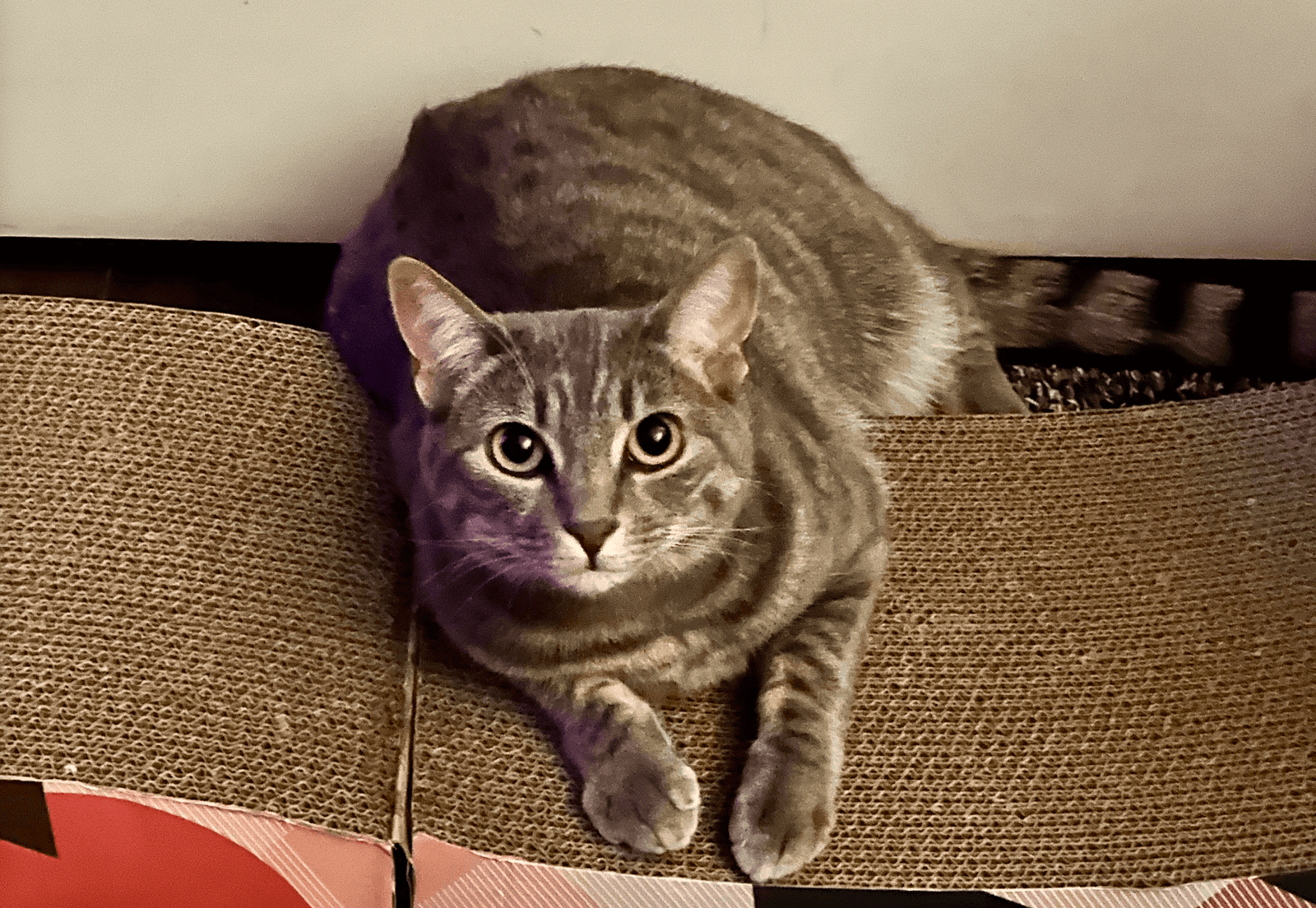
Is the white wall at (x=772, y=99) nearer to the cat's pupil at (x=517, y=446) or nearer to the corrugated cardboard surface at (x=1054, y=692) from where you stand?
the corrugated cardboard surface at (x=1054, y=692)

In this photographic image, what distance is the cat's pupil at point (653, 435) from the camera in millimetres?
1001

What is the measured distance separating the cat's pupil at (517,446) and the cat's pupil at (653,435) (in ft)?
0.33

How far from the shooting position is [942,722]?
1.22m

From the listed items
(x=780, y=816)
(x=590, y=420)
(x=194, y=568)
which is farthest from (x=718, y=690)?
(x=194, y=568)

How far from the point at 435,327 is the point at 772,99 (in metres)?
0.93

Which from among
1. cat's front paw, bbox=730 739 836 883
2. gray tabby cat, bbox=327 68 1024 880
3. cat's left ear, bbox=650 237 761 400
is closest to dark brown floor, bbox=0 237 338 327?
gray tabby cat, bbox=327 68 1024 880

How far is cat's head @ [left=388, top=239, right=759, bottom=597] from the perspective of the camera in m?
0.97

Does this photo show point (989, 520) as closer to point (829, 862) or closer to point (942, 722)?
point (942, 722)

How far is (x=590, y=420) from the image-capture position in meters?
0.98

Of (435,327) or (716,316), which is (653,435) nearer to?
(716,316)

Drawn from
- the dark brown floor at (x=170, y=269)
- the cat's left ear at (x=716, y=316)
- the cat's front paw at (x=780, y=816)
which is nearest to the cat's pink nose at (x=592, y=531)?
the cat's left ear at (x=716, y=316)

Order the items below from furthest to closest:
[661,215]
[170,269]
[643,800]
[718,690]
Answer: [170,269]
[661,215]
[718,690]
[643,800]

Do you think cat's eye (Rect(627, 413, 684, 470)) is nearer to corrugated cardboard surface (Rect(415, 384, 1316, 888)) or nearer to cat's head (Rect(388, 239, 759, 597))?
cat's head (Rect(388, 239, 759, 597))

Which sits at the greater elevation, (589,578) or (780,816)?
(589,578)
